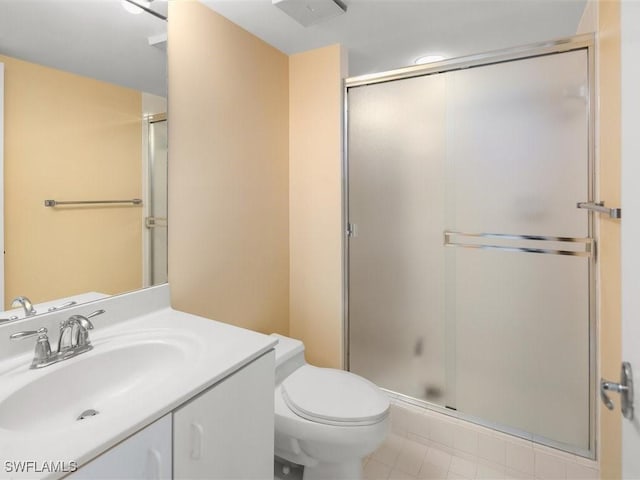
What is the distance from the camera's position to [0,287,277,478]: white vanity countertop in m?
0.70

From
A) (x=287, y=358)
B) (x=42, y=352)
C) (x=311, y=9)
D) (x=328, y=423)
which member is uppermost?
(x=311, y=9)

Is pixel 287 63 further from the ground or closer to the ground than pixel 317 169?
further from the ground

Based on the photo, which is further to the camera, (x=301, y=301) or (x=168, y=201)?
(x=301, y=301)

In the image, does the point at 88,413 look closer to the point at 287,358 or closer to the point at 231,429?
the point at 231,429

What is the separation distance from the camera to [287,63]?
86.7 inches

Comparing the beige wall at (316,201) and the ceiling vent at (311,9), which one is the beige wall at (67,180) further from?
the beige wall at (316,201)

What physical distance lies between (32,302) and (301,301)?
1.37 metres

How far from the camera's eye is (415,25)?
1803 millimetres

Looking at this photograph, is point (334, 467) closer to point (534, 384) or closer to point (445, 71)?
point (534, 384)

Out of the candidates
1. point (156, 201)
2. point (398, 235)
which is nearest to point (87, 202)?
point (156, 201)

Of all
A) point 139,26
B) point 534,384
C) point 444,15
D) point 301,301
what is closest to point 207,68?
point 139,26

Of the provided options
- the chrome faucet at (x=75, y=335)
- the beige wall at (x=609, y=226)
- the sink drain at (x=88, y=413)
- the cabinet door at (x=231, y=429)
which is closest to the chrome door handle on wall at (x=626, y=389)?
the beige wall at (x=609, y=226)

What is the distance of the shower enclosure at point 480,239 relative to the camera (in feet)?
5.18

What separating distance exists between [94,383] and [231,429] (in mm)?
438
